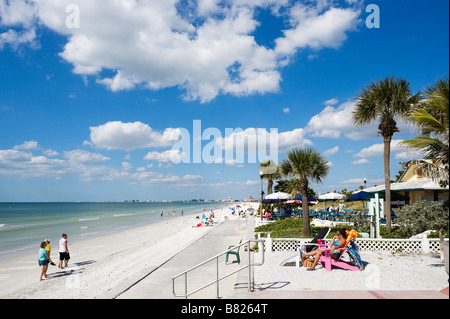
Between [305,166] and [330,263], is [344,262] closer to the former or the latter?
[330,263]

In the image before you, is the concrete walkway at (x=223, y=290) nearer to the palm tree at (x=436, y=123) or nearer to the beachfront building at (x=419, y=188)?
the palm tree at (x=436, y=123)

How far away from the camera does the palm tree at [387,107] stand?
1392 centimetres

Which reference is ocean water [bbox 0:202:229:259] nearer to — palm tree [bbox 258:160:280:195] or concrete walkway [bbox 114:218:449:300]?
concrete walkway [bbox 114:218:449:300]

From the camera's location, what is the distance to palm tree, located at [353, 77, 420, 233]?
1392cm

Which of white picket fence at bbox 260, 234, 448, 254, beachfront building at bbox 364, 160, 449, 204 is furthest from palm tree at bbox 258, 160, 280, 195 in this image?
white picket fence at bbox 260, 234, 448, 254

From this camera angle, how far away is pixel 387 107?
1439cm

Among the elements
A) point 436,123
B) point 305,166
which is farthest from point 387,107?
point 436,123

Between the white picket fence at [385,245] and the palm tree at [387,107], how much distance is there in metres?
2.71

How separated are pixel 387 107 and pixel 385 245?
681 centimetres

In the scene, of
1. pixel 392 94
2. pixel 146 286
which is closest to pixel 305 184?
pixel 392 94

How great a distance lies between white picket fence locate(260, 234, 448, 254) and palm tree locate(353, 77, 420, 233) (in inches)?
107
